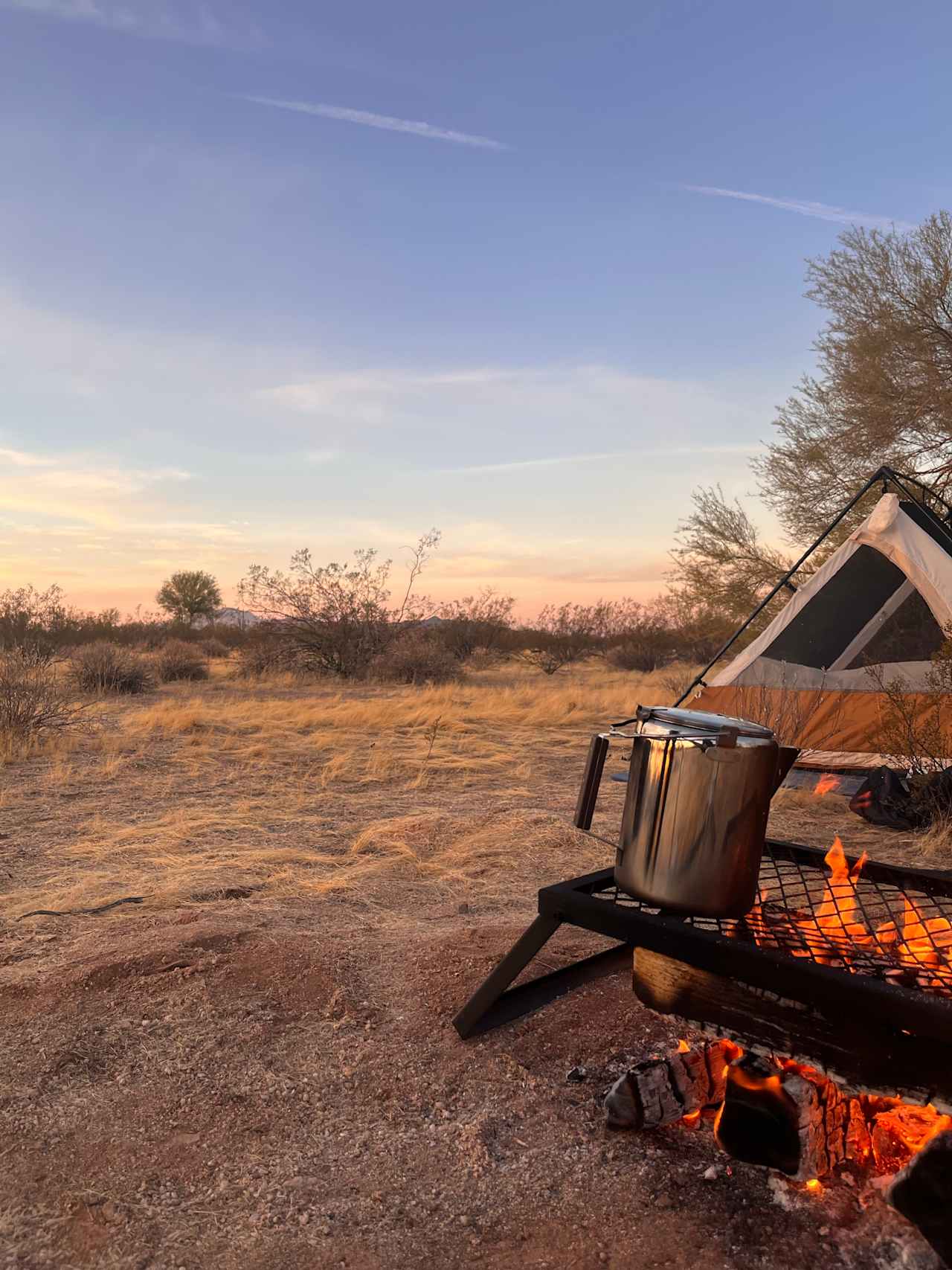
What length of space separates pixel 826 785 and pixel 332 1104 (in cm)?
503

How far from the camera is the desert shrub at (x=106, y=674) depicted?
1374 cm

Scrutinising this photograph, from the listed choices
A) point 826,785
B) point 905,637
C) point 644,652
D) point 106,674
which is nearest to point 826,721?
point 826,785

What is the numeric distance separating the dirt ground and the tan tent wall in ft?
9.58

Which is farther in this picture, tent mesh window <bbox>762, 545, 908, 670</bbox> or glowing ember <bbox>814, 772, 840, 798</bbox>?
tent mesh window <bbox>762, 545, 908, 670</bbox>

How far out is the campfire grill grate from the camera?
193 cm

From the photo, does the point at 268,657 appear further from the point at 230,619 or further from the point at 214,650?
the point at 230,619

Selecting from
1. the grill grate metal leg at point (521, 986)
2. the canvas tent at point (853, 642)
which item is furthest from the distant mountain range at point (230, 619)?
the grill grate metal leg at point (521, 986)

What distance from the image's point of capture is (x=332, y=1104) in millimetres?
2332

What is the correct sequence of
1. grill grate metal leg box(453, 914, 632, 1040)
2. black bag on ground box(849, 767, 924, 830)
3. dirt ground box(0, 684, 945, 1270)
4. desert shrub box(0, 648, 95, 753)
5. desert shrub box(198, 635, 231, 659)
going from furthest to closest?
1. desert shrub box(198, 635, 231, 659)
2. desert shrub box(0, 648, 95, 753)
3. black bag on ground box(849, 767, 924, 830)
4. grill grate metal leg box(453, 914, 632, 1040)
5. dirt ground box(0, 684, 945, 1270)

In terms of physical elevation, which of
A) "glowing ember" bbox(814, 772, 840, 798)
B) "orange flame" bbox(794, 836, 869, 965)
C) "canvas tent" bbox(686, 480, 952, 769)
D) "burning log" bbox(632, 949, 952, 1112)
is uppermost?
"canvas tent" bbox(686, 480, 952, 769)

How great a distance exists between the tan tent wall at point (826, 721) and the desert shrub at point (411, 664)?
10259 mm

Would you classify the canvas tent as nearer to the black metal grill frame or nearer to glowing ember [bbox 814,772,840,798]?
glowing ember [bbox 814,772,840,798]

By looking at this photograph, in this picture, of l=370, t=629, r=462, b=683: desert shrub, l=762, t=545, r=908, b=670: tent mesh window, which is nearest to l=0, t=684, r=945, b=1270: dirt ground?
l=762, t=545, r=908, b=670: tent mesh window

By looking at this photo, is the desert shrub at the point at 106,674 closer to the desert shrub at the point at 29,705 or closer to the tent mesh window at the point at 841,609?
the desert shrub at the point at 29,705
